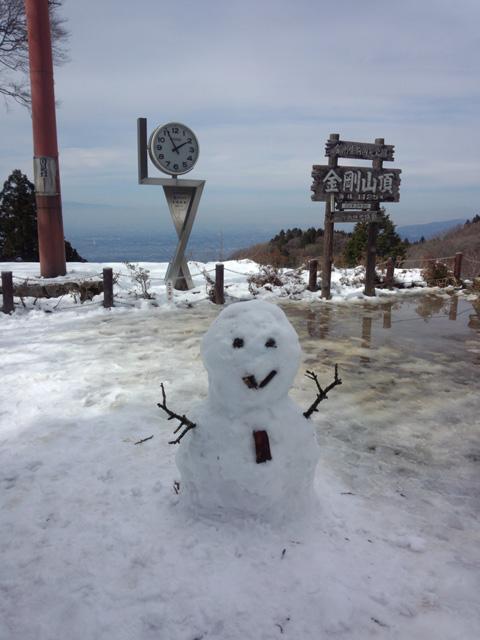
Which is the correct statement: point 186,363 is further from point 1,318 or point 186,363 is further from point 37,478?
point 1,318

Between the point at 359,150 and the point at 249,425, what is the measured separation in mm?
9139

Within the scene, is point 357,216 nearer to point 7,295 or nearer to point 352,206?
point 352,206

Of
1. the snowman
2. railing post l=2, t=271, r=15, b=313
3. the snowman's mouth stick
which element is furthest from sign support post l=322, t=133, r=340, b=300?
the snowman's mouth stick

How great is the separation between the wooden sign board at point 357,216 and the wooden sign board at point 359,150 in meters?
1.22

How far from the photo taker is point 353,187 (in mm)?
10094

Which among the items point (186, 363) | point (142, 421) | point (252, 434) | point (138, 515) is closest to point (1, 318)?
point (186, 363)

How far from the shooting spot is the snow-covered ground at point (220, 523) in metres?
2.17

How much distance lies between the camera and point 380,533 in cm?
277

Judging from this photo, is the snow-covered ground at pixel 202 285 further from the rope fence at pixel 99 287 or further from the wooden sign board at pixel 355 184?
the wooden sign board at pixel 355 184

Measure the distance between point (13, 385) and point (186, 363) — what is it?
2.06 meters

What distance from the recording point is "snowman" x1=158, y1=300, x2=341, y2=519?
8.09ft

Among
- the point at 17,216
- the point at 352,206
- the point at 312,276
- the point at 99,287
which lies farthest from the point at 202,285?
the point at 17,216

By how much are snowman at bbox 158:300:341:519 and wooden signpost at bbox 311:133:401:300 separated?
7.95 m

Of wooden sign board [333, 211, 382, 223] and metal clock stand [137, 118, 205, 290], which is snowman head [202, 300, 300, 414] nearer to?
metal clock stand [137, 118, 205, 290]
